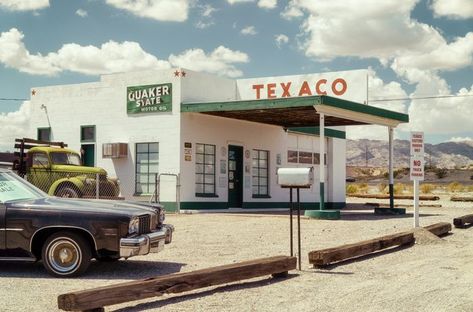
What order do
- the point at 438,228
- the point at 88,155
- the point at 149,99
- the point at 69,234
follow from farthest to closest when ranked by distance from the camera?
the point at 88,155 < the point at 149,99 < the point at 438,228 < the point at 69,234

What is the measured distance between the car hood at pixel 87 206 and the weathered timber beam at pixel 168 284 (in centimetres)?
167

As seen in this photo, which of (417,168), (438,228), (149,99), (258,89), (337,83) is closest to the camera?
(438,228)

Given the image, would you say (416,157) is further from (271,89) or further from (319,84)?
(271,89)

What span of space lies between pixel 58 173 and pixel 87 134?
535 cm

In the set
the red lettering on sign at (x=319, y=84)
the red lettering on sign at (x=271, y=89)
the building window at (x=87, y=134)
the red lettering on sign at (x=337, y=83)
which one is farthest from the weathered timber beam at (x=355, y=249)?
the building window at (x=87, y=134)

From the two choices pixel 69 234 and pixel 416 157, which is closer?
pixel 69 234

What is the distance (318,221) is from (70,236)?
36.4 feet

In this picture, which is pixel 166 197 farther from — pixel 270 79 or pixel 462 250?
pixel 462 250

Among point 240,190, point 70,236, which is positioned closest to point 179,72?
point 240,190

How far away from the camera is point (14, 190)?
9992 millimetres

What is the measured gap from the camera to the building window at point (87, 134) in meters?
25.3

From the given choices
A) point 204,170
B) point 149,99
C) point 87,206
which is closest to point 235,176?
point 204,170

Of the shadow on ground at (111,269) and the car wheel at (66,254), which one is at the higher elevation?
the car wheel at (66,254)

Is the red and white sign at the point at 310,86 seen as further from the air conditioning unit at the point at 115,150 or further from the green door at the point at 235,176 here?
the air conditioning unit at the point at 115,150
